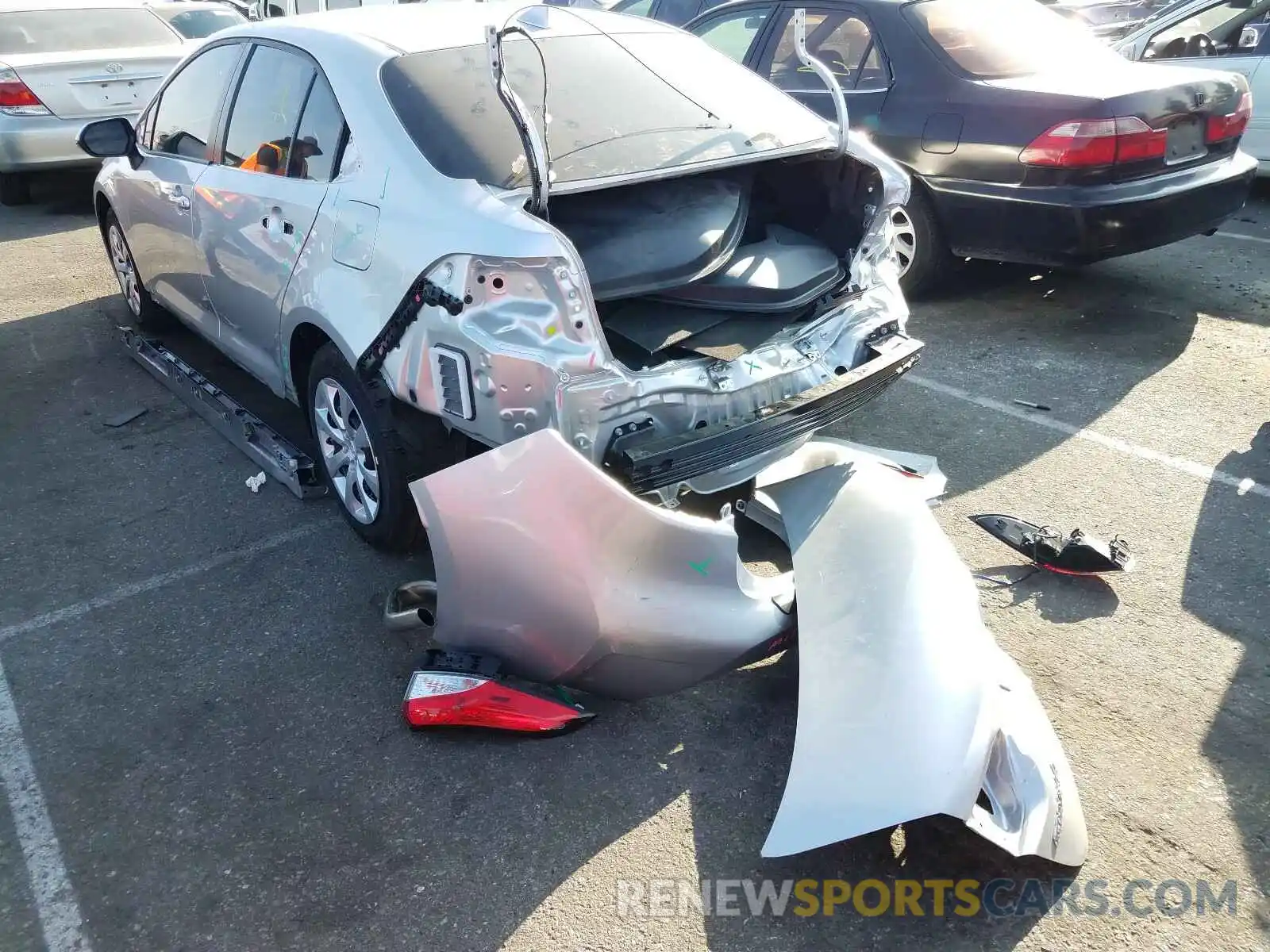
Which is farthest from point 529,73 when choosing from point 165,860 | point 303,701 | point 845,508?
point 165,860

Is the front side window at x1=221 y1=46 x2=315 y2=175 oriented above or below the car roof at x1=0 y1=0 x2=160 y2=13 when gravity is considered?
below

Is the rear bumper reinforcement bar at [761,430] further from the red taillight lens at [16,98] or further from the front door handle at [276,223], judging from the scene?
the red taillight lens at [16,98]

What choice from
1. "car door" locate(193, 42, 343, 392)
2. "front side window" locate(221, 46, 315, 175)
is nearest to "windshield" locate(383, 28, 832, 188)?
"car door" locate(193, 42, 343, 392)

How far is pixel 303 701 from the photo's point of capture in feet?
9.53

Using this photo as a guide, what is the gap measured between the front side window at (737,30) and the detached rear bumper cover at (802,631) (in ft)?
14.9

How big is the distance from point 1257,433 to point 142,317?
5.59 metres

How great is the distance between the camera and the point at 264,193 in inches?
144

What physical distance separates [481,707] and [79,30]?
8.45 meters

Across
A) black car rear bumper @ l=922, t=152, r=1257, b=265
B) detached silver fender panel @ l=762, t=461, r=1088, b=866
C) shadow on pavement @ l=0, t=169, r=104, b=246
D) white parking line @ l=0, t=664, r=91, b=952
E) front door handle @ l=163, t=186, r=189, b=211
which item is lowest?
white parking line @ l=0, t=664, r=91, b=952

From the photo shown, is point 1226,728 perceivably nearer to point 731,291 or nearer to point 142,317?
point 731,291

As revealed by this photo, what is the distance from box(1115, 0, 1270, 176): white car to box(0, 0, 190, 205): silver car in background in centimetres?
778

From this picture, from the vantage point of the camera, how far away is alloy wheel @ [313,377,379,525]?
3432 millimetres

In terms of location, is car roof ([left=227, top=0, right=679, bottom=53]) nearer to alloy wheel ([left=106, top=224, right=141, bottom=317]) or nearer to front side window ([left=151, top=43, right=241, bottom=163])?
front side window ([left=151, top=43, right=241, bottom=163])

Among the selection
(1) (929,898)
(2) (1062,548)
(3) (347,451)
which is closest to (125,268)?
(3) (347,451)
